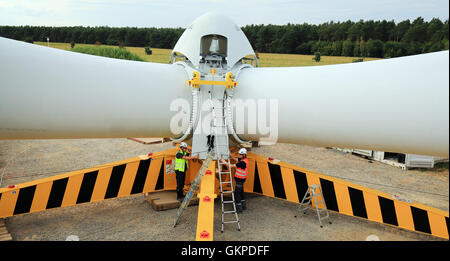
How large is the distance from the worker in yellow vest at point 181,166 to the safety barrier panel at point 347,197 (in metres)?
1.51

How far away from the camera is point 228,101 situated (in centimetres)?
638

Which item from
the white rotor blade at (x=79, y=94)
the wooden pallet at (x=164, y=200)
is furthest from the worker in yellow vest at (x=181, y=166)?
the white rotor blade at (x=79, y=94)

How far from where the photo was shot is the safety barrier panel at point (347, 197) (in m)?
6.25

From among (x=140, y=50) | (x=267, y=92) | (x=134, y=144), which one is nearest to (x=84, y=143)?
(x=134, y=144)

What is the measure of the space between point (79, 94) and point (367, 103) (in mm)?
4074

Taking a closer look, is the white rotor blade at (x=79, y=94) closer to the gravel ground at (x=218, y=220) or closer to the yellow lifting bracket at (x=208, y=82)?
the yellow lifting bracket at (x=208, y=82)

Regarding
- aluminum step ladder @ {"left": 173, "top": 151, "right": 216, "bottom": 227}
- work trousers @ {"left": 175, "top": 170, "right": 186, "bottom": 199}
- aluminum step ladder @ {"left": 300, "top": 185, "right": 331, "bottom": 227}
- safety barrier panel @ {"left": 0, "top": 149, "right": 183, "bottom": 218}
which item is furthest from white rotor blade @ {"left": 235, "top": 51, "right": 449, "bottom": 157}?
safety barrier panel @ {"left": 0, "top": 149, "right": 183, "bottom": 218}

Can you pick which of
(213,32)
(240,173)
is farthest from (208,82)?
(240,173)

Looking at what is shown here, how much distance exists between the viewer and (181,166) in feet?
24.4

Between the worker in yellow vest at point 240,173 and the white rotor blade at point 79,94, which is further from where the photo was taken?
the worker in yellow vest at point 240,173

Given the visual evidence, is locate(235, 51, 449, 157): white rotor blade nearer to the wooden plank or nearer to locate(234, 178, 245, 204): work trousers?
locate(234, 178, 245, 204): work trousers

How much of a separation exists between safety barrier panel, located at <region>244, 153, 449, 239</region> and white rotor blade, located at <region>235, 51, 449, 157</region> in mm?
1916

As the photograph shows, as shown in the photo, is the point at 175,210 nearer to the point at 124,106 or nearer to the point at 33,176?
the point at 124,106

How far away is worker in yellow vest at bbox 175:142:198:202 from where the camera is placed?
23.7ft
